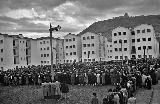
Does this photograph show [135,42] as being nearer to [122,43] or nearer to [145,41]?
[145,41]

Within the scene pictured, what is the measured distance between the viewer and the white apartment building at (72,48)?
67.0m

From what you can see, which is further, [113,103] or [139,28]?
[139,28]

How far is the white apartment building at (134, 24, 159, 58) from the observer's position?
54781 millimetres

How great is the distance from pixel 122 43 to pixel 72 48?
15.9 metres

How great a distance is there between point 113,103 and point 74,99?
21.6ft

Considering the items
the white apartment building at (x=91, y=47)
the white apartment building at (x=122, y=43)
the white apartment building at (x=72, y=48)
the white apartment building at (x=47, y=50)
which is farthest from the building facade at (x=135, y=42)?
the white apartment building at (x=47, y=50)

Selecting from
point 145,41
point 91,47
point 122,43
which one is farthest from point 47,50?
point 145,41

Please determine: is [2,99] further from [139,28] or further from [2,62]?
[139,28]

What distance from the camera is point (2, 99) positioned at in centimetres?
1969

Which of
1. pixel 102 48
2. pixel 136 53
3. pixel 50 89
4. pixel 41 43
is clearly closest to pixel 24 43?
pixel 41 43

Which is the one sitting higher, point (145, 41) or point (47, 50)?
point (145, 41)

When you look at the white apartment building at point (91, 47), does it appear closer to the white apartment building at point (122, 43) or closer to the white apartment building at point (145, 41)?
the white apartment building at point (122, 43)

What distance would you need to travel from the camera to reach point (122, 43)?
58.3m

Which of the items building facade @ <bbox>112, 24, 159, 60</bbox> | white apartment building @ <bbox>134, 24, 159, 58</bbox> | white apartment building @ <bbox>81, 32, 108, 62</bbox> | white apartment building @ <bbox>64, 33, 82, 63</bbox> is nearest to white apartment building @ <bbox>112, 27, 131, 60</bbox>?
building facade @ <bbox>112, 24, 159, 60</bbox>
